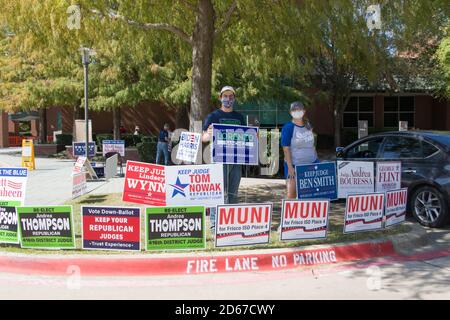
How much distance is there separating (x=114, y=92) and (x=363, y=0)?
14.0 m

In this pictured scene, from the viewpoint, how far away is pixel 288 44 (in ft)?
34.1

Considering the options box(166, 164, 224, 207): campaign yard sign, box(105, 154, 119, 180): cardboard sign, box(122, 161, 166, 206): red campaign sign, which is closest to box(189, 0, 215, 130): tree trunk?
box(122, 161, 166, 206): red campaign sign

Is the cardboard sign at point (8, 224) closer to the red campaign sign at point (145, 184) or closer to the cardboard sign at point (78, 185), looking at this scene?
the red campaign sign at point (145, 184)

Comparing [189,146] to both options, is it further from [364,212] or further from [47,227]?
[364,212]

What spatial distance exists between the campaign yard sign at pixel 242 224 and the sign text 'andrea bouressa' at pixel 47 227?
5.99 feet

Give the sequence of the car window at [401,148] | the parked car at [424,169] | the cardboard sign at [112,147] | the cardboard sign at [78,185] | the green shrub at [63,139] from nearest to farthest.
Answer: the parked car at [424,169] → the car window at [401,148] → the cardboard sign at [78,185] → the cardboard sign at [112,147] → the green shrub at [63,139]

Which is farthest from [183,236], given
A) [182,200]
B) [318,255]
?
[318,255]

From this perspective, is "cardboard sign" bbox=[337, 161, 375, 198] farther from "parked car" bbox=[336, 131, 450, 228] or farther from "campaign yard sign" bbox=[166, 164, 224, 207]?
"campaign yard sign" bbox=[166, 164, 224, 207]

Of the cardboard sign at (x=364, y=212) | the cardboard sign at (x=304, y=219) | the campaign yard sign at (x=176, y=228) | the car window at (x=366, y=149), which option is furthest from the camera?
the car window at (x=366, y=149)

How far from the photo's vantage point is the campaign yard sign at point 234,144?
23.1ft

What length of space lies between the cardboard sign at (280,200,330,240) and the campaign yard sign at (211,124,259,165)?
3.58 feet

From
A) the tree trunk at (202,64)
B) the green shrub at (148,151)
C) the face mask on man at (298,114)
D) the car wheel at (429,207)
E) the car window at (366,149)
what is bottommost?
the car wheel at (429,207)

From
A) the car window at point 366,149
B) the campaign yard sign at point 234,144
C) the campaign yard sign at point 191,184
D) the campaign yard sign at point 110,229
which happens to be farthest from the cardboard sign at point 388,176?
the campaign yard sign at point 110,229

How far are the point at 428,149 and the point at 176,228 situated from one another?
468 cm
